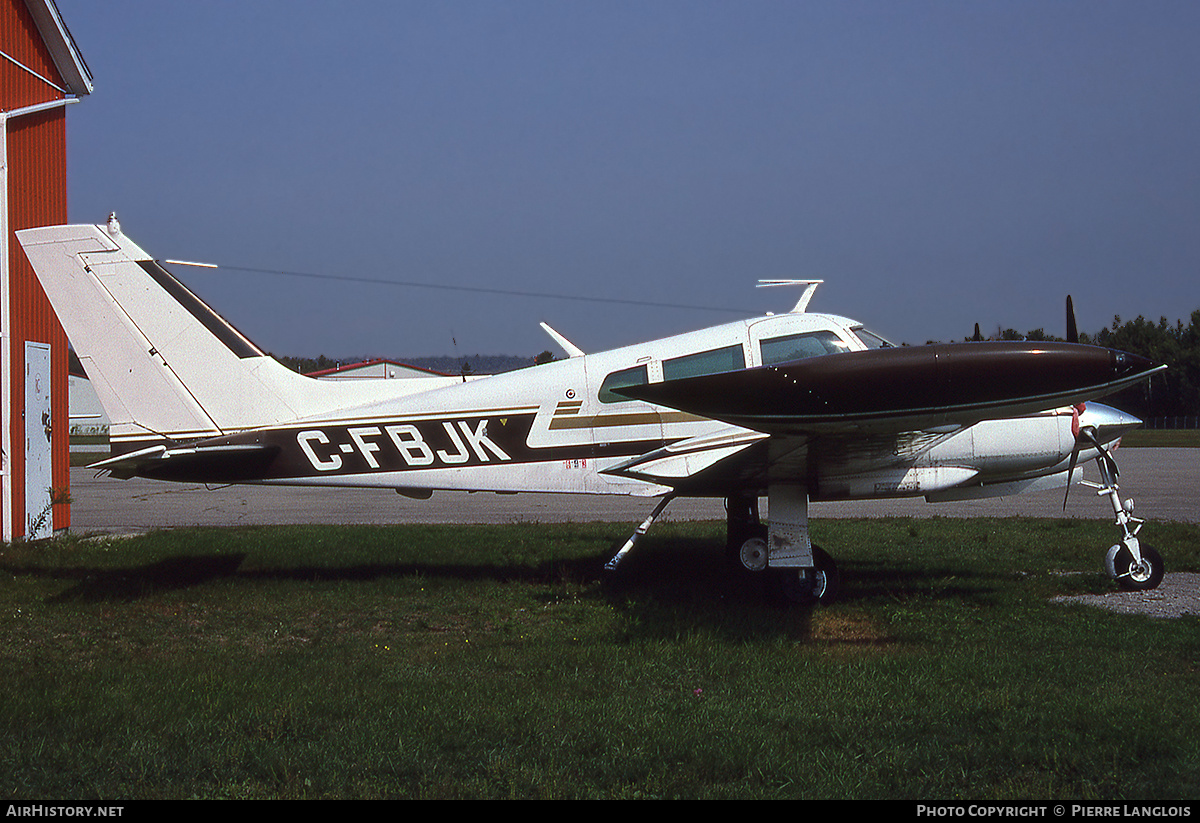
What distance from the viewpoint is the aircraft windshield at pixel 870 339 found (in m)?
8.38

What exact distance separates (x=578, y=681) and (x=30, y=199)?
11210 mm

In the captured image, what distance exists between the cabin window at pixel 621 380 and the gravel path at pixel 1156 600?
4.34 m

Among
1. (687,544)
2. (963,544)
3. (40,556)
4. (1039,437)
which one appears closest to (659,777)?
(1039,437)

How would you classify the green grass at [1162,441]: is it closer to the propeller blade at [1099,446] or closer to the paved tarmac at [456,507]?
the paved tarmac at [456,507]

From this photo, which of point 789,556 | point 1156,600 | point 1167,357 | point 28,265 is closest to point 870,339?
A: point 789,556

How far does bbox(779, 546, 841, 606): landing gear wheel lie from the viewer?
8.12 meters

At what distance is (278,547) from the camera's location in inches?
444

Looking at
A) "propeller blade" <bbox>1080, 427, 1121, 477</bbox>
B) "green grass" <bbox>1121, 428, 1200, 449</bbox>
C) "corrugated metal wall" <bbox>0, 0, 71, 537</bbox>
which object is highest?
"corrugated metal wall" <bbox>0, 0, 71, 537</bbox>

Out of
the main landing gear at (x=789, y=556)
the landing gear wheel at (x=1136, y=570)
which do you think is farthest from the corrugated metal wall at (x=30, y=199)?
the landing gear wheel at (x=1136, y=570)

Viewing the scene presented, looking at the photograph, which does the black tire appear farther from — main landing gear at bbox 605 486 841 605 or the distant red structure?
the distant red structure

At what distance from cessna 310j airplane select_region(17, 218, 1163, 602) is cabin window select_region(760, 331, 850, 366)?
0.04ft

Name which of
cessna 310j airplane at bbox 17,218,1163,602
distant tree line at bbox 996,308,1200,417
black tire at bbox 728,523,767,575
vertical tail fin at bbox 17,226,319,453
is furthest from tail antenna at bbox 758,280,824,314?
distant tree line at bbox 996,308,1200,417

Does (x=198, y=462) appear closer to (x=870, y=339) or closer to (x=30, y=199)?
(x=870, y=339)
